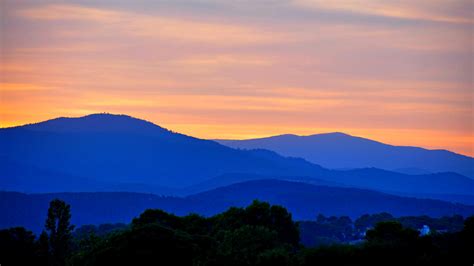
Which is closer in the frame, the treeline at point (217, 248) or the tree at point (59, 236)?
the treeline at point (217, 248)

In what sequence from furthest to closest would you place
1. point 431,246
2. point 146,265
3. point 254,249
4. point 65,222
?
1. point 65,222
2. point 431,246
3. point 254,249
4. point 146,265

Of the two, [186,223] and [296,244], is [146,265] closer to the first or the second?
[186,223]

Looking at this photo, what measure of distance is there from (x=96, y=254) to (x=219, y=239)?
60.9 ft

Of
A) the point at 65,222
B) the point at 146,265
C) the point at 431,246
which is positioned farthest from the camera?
the point at 65,222

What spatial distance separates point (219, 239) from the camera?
88312 millimetres

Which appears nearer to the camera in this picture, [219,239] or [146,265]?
[146,265]

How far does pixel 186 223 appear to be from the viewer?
3821 inches

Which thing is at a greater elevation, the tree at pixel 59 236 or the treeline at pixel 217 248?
the tree at pixel 59 236

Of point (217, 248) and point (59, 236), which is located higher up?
point (59, 236)

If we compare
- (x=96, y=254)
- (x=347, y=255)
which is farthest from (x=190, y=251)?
(x=347, y=255)

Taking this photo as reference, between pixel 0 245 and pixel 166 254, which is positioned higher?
pixel 0 245

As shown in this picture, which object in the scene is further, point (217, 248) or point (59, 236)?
point (59, 236)

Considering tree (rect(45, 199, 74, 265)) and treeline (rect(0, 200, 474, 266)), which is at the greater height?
tree (rect(45, 199, 74, 265))

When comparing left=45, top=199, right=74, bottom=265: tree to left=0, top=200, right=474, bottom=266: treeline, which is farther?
left=45, top=199, right=74, bottom=265: tree
